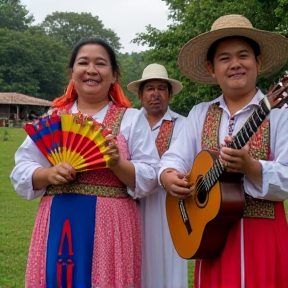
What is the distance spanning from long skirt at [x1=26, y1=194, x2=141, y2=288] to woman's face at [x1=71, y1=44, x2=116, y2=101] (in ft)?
2.06

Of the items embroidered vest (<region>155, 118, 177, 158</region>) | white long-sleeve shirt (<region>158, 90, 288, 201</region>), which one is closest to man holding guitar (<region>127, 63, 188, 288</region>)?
embroidered vest (<region>155, 118, 177, 158</region>)

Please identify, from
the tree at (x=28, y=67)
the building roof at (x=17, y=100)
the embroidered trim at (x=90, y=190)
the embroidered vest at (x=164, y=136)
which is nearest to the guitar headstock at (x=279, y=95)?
the embroidered trim at (x=90, y=190)

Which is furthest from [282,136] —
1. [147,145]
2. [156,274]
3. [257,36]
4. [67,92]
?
[156,274]

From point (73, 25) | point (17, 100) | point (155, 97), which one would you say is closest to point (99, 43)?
point (155, 97)

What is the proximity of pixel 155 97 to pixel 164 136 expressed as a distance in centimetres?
56

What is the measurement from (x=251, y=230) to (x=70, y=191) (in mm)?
1031

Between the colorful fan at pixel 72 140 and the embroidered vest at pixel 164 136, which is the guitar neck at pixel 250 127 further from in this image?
the embroidered vest at pixel 164 136

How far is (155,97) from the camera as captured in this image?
190 inches

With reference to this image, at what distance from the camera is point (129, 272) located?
2.95 meters

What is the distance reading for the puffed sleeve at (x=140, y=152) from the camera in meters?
2.99

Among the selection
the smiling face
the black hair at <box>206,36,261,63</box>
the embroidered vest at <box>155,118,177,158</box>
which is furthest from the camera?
the embroidered vest at <box>155,118,177,158</box>

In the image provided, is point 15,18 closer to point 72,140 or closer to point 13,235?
point 13,235

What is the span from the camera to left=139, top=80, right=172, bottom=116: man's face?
15.4 ft

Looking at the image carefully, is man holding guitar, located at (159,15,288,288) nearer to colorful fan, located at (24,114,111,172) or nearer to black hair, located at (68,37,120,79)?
colorful fan, located at (24,114,111,172)
